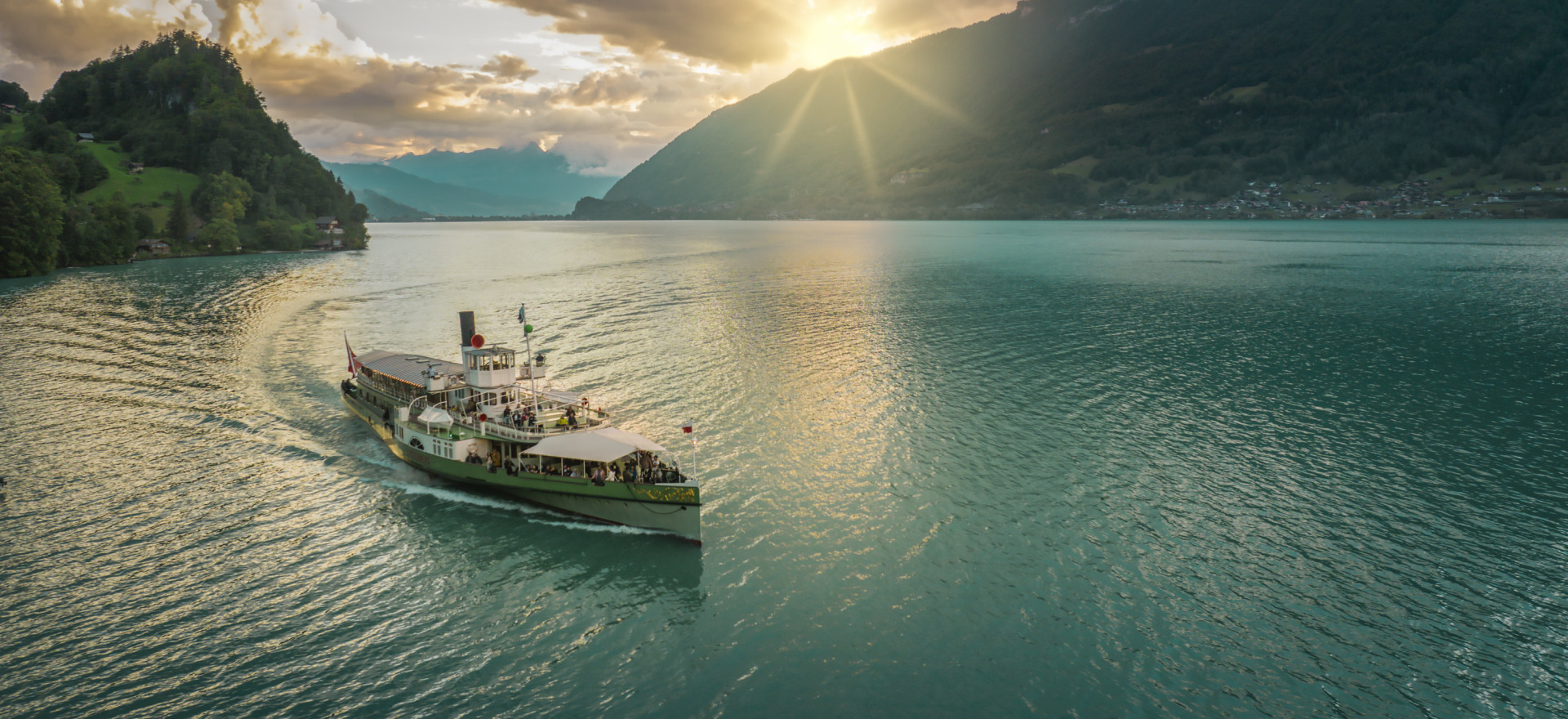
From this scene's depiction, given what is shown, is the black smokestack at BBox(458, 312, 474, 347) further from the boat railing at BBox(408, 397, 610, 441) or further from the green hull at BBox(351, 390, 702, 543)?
the green hull at BBox(351, 390, 702, 543)

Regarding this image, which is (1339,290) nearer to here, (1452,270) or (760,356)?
(1452,270)

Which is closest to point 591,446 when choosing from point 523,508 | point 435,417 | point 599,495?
point 599,495

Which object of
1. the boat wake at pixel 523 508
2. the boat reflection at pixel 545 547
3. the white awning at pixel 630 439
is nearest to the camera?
the boat reflection at pixel 545 547

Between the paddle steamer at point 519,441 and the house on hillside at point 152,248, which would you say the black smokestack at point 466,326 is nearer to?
the paddle steamer at point 519,441

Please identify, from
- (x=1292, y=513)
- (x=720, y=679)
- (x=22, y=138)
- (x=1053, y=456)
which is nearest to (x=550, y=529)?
(x=720, y=679)

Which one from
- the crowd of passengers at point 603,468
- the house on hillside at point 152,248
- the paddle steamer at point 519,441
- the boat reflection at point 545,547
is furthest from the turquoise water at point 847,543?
the house on hillside at point 152,248

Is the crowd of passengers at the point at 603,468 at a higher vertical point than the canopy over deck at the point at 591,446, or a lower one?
lower

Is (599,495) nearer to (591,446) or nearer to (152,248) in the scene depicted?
(591,446)
